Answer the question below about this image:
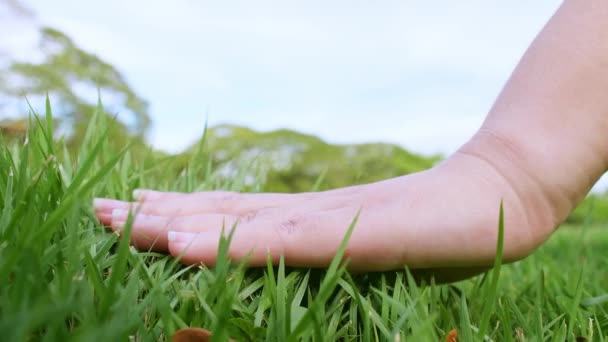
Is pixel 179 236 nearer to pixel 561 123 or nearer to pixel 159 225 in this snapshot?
pixel 159 225

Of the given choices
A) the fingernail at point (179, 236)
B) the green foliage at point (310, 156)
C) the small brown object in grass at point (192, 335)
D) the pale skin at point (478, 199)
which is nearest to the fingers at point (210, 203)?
the pale skin at point (478, 199)

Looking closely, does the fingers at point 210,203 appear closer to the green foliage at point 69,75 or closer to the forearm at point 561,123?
the forearm at point 561,123

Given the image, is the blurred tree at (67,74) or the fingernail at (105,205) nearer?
the fingernail at (105,205)

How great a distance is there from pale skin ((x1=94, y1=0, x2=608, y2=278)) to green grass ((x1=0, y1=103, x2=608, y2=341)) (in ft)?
0.14

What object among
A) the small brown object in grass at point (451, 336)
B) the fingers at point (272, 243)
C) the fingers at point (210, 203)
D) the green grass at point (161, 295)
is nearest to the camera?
the green grass at point (161, 295)

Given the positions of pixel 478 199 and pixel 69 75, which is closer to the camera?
pixel 478 199

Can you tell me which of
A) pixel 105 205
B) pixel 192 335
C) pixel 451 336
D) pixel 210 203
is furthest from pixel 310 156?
pixel 192 335

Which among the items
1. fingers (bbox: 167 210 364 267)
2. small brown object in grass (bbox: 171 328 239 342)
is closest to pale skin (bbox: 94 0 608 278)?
fingers (bbox: 167 210 364 267)

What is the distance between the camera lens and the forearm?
0.97 m

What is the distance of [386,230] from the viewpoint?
35.3 inches

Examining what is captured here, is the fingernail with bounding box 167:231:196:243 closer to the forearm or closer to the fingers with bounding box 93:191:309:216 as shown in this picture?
the fingers with bounding box 93:191:309:216

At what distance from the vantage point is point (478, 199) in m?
0.93

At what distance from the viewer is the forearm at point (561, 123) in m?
0.97

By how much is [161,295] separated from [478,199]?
562 mm
